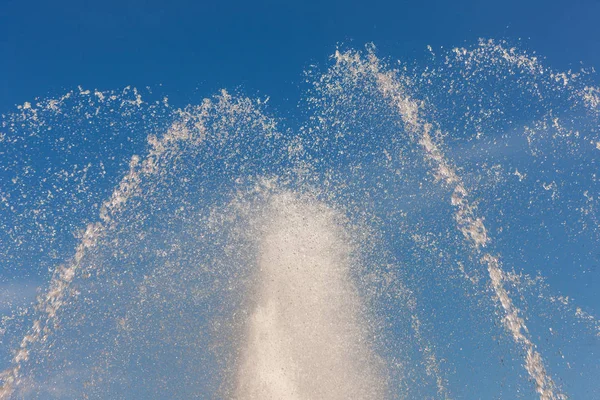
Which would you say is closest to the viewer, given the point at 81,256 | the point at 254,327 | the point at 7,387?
the point at 7,387

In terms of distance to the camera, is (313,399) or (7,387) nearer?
(7,387)

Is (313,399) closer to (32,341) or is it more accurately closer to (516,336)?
(516,336)

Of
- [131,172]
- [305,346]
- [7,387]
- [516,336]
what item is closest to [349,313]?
[305,346]

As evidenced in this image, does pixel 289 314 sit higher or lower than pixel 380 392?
higher

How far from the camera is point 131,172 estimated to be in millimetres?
28156

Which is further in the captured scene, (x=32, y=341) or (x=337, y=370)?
(x=337, y=370)

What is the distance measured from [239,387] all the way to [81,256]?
834 cm

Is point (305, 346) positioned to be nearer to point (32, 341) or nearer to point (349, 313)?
point (349, 313)

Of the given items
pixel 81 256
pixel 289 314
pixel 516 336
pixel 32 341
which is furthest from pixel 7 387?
pixel 516 336

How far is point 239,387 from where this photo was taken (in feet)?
88.7

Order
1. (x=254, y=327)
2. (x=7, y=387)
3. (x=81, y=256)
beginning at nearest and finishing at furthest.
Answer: (x=7, y=387) < (x=81, y=256) < (x=254, y=327)

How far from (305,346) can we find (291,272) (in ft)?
11.9

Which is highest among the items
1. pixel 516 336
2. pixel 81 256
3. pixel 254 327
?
pixel 81 256

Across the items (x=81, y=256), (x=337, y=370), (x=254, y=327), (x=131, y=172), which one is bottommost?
(x=337, y=370)
